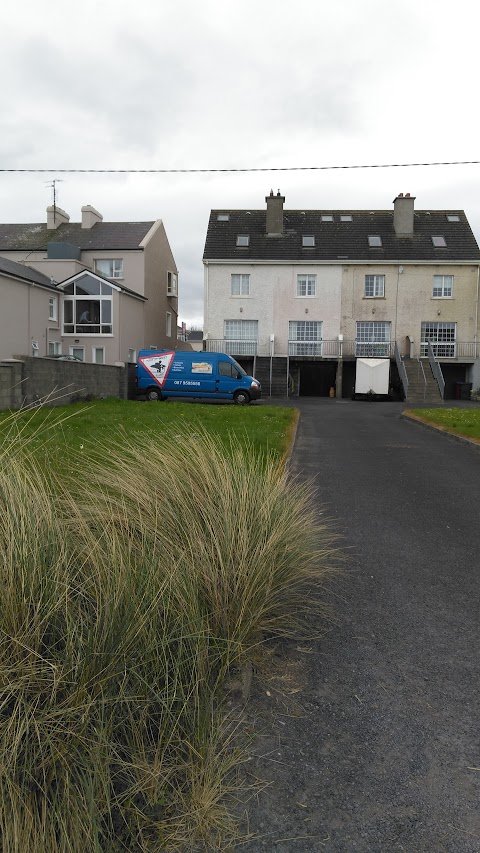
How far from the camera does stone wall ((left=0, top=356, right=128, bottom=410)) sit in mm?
17516

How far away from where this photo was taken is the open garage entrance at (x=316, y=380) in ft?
133

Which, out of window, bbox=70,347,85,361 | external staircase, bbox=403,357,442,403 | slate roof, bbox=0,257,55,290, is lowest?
external staircase, bbox=403,357,442,403

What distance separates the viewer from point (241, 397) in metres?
28.8

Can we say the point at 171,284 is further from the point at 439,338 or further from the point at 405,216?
the point at 439,338

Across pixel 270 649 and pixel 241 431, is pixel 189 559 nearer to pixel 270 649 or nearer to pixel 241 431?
pixel 270 649

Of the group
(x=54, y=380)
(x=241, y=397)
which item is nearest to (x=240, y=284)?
(x=241, y=397)

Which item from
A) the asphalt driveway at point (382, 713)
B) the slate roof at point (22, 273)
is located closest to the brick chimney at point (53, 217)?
the slate roof at point (22, 273)

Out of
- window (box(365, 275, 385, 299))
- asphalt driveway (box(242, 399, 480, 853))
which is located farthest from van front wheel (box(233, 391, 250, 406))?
asphalt driveway (box(242, 399, 480, 853))

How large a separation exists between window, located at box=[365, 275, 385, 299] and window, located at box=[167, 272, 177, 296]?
15.3 m

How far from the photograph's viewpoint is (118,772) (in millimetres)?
2221

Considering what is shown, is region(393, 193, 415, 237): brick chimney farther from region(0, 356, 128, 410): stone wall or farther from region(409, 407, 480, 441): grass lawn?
region(409, 407, 480, 441): grass lawn

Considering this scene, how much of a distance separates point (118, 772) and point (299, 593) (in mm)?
2122

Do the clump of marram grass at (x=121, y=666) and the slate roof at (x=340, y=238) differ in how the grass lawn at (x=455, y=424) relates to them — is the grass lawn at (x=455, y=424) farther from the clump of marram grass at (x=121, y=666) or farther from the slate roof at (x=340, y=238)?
the slate roof at (x=340, y=238)

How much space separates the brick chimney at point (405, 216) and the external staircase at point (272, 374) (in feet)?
40.3
